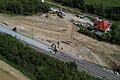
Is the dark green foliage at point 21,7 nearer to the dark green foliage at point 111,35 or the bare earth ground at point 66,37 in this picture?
the bare earth ground at point 66,37

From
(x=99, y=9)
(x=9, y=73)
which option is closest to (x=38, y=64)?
(x=9, y=73)

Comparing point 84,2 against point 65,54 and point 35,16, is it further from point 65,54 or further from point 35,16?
point 65,54

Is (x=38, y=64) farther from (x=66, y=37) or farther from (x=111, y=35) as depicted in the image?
(x=111, y=35)

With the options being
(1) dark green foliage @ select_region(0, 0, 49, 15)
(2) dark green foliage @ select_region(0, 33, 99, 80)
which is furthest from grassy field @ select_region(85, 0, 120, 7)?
(2) dark green foliage @ select_region(0, 33, 99, 80)

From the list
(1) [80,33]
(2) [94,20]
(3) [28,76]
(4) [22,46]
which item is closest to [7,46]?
(4) [22,46]

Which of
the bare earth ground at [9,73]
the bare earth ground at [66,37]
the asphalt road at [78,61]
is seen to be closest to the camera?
the bare earth ground at [9,73]

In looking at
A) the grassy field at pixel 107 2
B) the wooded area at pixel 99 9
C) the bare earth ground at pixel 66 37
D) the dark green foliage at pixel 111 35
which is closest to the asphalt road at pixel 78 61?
the bare earth ground at pixel 66 37

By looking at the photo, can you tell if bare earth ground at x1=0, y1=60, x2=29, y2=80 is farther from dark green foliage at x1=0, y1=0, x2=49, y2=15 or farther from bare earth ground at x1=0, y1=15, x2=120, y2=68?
dark green foliage at x1=0, y1=0, x2=49, y2=15
